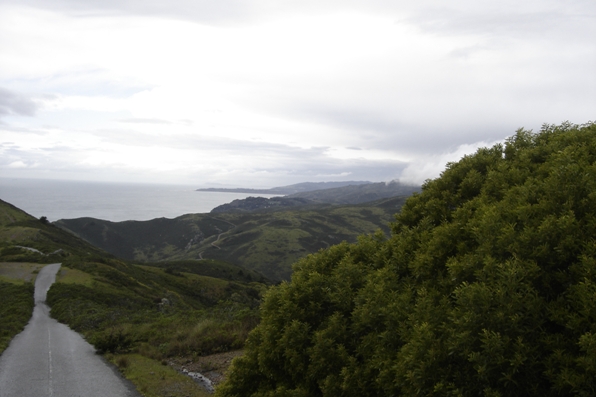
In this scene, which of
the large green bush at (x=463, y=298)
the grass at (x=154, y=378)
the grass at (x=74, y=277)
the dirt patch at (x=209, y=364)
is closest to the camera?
the large green bush at (x=463, y=298)

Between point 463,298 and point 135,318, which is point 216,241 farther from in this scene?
point 463,298

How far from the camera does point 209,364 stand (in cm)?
1372

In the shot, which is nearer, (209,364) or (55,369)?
(55,369)

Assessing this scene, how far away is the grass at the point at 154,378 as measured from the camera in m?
11.3

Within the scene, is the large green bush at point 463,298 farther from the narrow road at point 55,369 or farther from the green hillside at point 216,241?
Answer: the green hillside at point 216,241

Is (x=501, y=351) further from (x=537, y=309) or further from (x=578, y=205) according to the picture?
(x=578, y=205)

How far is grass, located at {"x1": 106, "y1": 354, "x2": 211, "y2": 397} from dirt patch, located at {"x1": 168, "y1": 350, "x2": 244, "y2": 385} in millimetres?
548

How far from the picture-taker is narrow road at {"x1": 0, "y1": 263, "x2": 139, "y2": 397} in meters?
11.5

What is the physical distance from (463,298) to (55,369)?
1479cm

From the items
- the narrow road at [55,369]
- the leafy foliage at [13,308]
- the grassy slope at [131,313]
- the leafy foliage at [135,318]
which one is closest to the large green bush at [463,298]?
the grassy slope at [131,313]

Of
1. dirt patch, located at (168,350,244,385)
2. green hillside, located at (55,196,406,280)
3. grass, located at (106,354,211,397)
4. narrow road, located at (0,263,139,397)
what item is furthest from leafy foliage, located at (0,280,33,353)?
green hillside, located at (55,196,406,280)

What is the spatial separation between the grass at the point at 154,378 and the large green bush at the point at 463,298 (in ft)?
14.1

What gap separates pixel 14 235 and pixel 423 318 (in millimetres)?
75943

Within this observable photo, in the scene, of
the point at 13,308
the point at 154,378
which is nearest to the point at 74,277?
the point at 13,308
